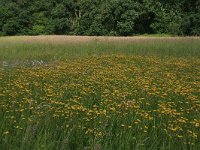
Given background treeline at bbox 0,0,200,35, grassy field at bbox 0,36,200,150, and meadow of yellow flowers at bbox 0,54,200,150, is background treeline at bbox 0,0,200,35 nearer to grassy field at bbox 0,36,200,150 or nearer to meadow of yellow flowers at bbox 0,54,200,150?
grassy field at bbox 0,36,200,150

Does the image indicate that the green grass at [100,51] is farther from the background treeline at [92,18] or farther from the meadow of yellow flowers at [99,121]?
the background treeline at [92,18]

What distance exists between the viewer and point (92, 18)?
44156 mm

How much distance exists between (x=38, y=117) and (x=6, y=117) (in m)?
0.38

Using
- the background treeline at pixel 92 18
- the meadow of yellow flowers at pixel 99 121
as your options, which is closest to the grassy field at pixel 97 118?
the meadow of yellow flowers at pixel 99 121

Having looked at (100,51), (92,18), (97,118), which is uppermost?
(92,18)

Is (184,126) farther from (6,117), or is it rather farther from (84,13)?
(84,13)

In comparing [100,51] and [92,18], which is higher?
[92,18]

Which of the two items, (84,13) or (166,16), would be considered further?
(84,13)

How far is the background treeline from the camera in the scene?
133 ft

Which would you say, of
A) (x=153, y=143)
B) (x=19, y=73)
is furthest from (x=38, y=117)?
(x=19, y=73)

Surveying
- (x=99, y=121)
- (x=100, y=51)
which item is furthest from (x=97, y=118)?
(x=100, y=51)

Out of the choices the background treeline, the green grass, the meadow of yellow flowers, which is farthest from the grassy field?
the background treeline

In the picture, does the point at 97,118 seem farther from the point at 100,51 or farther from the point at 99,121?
the point at 100,51

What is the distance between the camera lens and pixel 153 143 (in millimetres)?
4254
